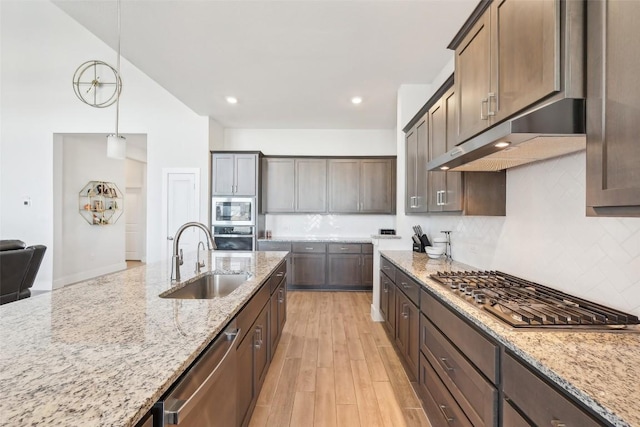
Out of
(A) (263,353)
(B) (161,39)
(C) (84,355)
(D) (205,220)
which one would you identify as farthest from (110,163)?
(C) (84,355)

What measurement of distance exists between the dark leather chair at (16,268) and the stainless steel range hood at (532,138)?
4.42 meters

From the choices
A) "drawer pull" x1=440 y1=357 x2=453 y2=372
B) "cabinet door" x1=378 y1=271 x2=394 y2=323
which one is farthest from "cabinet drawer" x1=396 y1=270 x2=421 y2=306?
"drawer pull" x1=440 y1=357 x2=453 y2=372

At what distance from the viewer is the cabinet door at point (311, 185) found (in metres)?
5.45

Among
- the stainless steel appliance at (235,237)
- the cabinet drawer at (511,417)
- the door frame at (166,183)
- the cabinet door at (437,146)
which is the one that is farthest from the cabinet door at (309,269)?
the cabinet drawer at (511,417)

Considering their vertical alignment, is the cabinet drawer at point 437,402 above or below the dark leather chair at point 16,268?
below

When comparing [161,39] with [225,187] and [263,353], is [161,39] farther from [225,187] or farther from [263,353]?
[263,353]

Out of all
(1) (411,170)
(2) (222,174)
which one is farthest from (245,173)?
(1) (411,170)

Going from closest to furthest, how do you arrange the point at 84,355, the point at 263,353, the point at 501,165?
the point at 84,355
the point at 501,165
the point at 263,353

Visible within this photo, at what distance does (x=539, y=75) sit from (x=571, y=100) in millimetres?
174

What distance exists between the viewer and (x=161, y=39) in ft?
9.28

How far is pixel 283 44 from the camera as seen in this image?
9.46 feet

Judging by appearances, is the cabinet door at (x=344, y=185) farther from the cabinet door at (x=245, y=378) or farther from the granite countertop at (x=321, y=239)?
the cabinet door at (x=245, y=378)

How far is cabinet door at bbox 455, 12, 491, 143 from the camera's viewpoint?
1594 mm

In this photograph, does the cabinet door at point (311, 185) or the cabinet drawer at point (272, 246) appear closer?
the cabinet drawer at point (272, 246)
